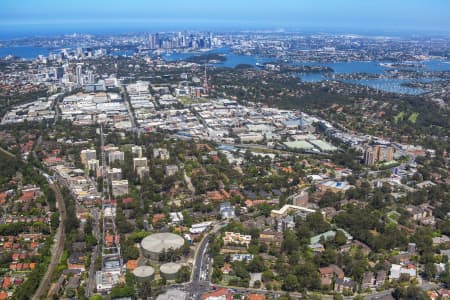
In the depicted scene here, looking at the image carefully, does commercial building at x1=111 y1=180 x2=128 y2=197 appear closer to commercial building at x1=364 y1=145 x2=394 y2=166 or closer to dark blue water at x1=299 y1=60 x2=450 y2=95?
commercial building at x1=364 y1=145 x2=394 y2=166

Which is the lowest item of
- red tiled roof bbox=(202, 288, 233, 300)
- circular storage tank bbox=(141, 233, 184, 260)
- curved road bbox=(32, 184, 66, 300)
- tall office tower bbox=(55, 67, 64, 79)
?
curved road bbox=(32, 184, 66, 300)

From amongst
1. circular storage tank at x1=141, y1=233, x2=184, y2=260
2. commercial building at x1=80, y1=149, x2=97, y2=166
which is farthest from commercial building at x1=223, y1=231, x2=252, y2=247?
commercial building at x1=80, y1=149, x2=97, y2=166

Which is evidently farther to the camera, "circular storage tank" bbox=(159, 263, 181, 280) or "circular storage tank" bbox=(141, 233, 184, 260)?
"circular storage tank" bbox=(141, 233, 184, 260)

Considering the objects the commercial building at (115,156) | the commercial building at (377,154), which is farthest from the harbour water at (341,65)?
the commercial building at (115,156)

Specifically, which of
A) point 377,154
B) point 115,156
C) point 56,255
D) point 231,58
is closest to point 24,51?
point 231,58

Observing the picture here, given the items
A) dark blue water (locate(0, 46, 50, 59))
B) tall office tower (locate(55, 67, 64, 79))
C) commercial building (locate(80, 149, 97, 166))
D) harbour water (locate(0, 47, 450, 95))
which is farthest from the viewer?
dark blue water (locate(0, 46, 50, 59))

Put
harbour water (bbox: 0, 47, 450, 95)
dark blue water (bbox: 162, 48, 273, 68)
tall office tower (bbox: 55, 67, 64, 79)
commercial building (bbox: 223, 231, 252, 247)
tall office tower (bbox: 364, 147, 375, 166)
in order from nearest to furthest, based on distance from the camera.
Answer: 1. commercial building (bbox: 223, 231, 252, 247)
2. tall office tower (bbox: 364, 147, 375, 166)
3. tall office tower (bbox: 55, 67, 64, 79)
4. harbour water (bbox: 0, 47, 450, 95)
5. dark blue water (bbox: 162, 48, 273, 68)
